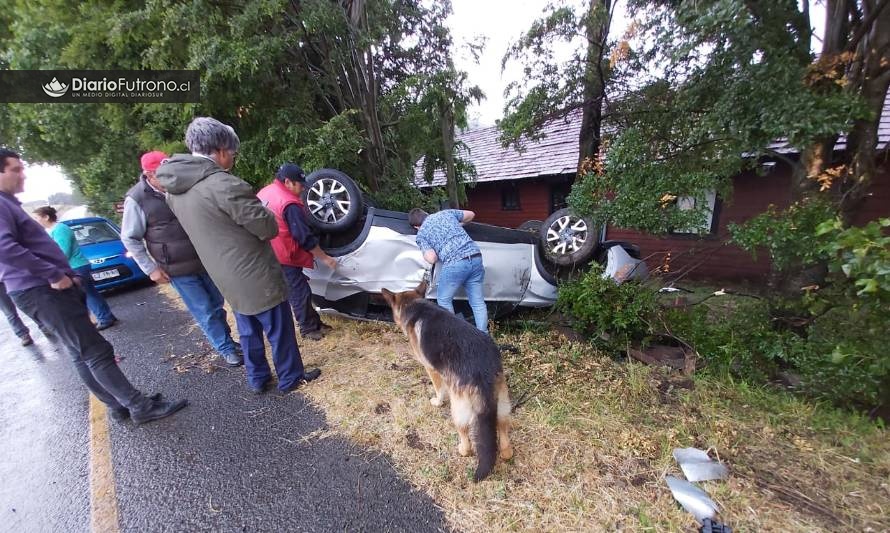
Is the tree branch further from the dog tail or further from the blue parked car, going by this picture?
the blue parked car

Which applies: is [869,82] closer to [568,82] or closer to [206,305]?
[568,82]

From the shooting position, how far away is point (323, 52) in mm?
4512

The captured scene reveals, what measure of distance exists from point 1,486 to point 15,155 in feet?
7.39

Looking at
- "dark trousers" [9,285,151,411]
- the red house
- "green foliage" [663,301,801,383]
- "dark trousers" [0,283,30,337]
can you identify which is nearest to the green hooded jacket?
"dark trousers" [9,285,151,411]

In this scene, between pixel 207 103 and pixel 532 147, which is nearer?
pixel 207 103

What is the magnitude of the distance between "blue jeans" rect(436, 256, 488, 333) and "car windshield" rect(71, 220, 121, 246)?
24.2 ft

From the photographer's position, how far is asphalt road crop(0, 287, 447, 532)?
190 centimetres

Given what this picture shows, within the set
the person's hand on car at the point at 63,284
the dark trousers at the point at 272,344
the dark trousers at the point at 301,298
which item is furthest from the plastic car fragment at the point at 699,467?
the person's hand on car at the point at 63,284

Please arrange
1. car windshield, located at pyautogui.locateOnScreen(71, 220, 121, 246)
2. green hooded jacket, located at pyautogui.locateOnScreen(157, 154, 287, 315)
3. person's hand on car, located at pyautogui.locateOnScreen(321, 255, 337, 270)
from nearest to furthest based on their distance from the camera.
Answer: green hooded jacket, located at pyautogui.locateOnScreen(157, 154, 287, 315) → person's hand on car, located at pyautogui.locateOnScreen(321, 255, 337, 270) → car windshield, located at pyautogui.locateOnScreen(71, 220, 121, 246)

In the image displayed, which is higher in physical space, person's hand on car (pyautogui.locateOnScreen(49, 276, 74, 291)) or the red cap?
the red cap

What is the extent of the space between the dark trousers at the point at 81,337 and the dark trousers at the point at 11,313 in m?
3.38

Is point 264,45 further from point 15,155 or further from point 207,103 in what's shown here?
point 15,155

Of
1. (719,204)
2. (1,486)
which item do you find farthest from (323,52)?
(719,204)

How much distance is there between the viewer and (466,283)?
329cm
